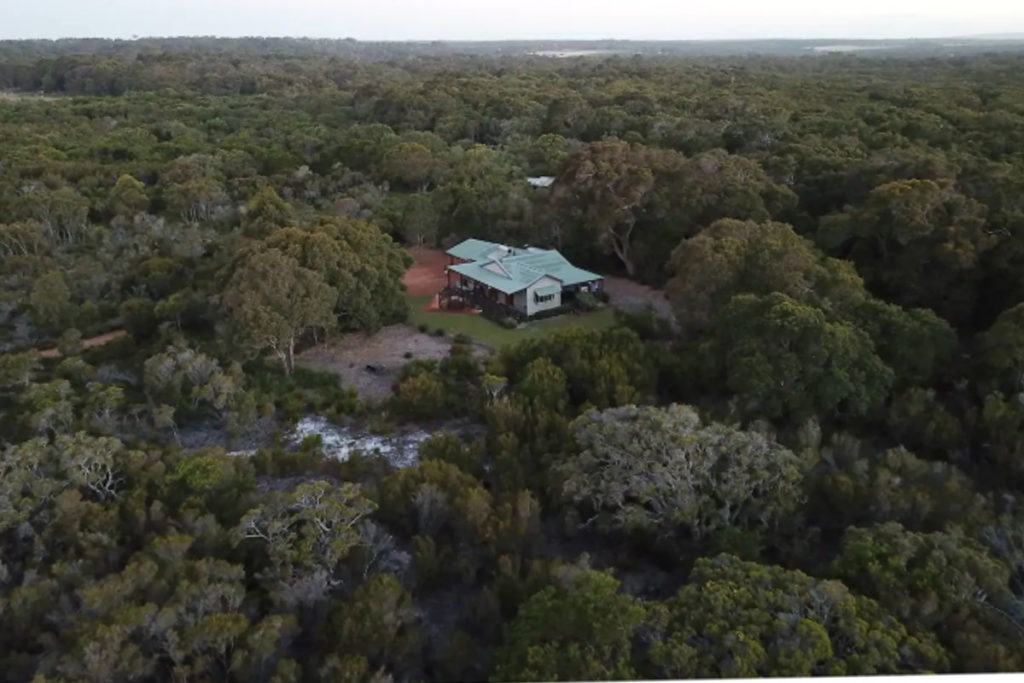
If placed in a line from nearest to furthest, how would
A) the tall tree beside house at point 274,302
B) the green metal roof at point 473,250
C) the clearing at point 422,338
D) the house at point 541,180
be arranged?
the tall tree beside house at point 274,302, the clearing at point 422,338, the green metal roof at point 473,250, the house at point 541,180

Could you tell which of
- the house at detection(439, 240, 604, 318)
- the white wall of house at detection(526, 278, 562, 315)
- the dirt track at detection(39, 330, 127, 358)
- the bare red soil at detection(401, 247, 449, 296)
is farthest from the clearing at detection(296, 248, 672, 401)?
the dirt track at detection(39, 330, 127, 358)

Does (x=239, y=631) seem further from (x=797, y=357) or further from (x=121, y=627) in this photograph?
(x=797, y=357)

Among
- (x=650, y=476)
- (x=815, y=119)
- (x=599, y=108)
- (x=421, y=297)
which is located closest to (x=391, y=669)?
(x=650, y=476)

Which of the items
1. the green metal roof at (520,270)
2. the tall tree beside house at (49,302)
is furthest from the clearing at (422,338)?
the tall tree beside house at (49,302)

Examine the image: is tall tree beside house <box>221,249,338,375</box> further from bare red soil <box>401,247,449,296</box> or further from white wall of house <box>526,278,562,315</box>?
bare red soil <box>401,247,449,296</box>

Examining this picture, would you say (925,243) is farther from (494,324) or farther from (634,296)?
(494,324)

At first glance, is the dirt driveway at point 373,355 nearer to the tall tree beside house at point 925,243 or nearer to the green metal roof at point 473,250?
the green metal roof at point 473,250

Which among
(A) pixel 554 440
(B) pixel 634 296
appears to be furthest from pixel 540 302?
(A) pixel 554 440
